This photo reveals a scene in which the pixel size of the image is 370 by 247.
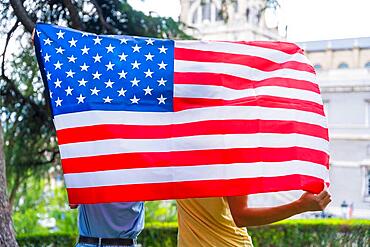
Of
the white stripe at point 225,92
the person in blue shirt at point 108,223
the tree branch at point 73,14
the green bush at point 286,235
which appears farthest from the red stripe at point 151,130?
the green bush at point 286,235

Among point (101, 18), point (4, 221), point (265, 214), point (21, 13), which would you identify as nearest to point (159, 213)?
point (101, 18)

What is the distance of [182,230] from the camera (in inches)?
107

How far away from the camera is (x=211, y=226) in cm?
261

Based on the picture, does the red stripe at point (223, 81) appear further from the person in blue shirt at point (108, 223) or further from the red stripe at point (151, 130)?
the person in blue shirt at point (108, 223)

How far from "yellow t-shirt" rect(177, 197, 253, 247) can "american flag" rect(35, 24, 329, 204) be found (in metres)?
0.09

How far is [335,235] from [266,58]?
19.9 feet

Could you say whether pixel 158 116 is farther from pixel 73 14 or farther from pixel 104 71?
pixel 73 14

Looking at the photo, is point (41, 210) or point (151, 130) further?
point (41, 210)

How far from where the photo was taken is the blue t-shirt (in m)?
3.38

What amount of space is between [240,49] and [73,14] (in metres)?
3.60

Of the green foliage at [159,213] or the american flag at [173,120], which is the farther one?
the green foliage at [159,213]

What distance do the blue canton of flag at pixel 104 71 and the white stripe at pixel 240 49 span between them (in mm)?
87

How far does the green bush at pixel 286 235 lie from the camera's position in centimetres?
785

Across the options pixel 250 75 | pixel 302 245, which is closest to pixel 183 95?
pixel 250 75
